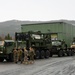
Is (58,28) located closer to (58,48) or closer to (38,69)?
(58,48)

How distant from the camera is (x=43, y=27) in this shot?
117ft

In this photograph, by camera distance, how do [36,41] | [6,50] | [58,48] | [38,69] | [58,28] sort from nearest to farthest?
[38,69]
[6,50]
[36,41]
[58,48]
[58,28]

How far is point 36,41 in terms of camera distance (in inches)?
1182

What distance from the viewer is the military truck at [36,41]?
95.8 ft

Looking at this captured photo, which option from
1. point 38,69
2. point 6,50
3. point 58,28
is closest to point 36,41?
point 6,50

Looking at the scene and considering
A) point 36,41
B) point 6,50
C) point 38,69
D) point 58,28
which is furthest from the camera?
point 58,28

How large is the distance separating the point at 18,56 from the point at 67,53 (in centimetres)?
1247

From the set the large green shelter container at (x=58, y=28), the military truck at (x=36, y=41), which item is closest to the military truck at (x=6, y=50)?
the military truck at (x=36, y=41)

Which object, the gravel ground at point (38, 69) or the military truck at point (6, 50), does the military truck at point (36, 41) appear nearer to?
the military truck at point (6, 50)

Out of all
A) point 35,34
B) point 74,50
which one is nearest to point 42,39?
point 35,34

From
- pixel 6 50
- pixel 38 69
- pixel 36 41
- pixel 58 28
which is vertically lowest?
pixel 38 69

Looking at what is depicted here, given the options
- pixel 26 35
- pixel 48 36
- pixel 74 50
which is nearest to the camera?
pixel 26 35

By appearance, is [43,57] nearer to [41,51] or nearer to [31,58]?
[41,51]

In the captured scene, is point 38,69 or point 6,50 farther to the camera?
point 6,50
